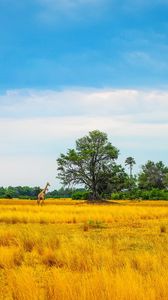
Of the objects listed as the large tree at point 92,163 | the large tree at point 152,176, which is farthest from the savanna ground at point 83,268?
the large tree at point 152,176

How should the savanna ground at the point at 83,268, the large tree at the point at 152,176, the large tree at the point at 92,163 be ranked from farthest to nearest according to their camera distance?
the large tree at the point at 152,176, the large tree at the point at 92,163, the savanna ground at the point at 83,268

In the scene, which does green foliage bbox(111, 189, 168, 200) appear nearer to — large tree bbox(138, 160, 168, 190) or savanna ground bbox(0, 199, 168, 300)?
large tree bbox(138, 160, 168, 190)

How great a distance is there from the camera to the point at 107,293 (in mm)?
7062

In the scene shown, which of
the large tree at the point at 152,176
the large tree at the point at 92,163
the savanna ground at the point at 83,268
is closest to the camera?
the savanna ground at the point at 83,268

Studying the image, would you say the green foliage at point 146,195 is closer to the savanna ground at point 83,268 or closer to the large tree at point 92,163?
the large tree at point 92,163

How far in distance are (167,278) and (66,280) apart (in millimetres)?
1535

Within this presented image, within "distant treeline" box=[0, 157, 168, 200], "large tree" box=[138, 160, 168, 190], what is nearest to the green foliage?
"distant treeline" box=[0, 157, 168, 200]

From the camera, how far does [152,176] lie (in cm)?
13838

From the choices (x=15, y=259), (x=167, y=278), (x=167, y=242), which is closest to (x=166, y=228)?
(x=167, y=242)

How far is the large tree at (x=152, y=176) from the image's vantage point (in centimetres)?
13338

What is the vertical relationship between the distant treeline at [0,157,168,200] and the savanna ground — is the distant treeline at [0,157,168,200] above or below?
above

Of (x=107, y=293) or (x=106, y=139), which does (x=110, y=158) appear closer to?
(x=106, y=139)

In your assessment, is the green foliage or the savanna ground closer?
the savanna ground

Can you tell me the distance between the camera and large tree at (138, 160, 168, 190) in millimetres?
133375
